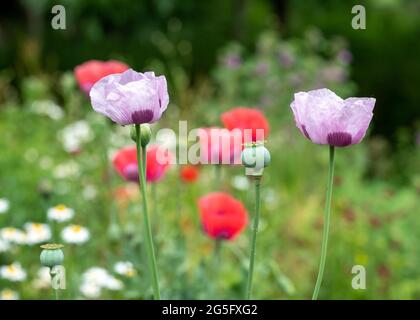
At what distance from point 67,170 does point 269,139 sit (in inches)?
72.6

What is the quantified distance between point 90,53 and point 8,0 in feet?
11.3

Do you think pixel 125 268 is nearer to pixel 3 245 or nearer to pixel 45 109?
pixel 3 245

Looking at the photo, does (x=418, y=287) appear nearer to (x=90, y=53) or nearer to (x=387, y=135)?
(x=387, y=135)

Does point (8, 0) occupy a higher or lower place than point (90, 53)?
higher

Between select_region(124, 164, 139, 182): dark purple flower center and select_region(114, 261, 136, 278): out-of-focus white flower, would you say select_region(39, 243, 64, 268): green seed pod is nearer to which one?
select_region(124, 164, 139, 182): dark purple flower center

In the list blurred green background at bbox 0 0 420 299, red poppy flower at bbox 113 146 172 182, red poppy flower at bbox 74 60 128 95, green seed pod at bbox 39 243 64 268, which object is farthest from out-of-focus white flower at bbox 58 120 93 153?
green seed pod at bbox 39 243 64 268

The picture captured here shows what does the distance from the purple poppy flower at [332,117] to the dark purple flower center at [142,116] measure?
8.7 inches

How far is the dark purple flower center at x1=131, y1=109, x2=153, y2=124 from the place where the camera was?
43.8 inches

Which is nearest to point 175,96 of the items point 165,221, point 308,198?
point 308,198

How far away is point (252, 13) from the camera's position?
34.1ft

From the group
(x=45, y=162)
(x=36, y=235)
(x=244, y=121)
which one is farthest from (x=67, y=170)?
(x=244, y=121)

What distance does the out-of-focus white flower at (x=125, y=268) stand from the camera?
1.91m

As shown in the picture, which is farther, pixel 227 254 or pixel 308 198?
pixel 308 198

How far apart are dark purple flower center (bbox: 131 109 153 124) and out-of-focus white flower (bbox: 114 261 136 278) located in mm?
862
